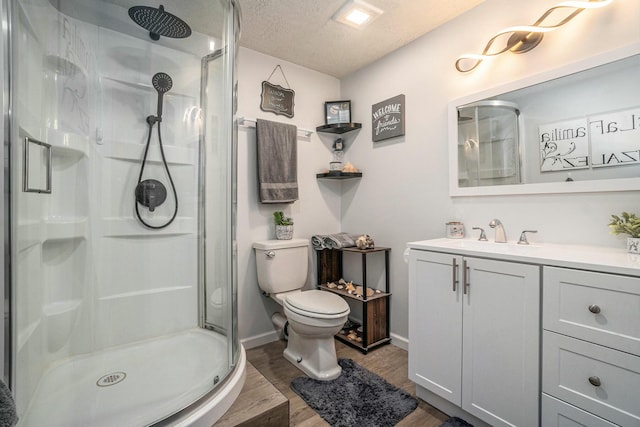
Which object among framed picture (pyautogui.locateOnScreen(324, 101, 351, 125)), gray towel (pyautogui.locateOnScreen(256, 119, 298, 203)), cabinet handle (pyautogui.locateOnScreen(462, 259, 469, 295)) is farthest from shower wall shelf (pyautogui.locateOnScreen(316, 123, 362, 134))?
cabinet handle (pyautogui.locateOnScreen(462, 259, 469, 295))

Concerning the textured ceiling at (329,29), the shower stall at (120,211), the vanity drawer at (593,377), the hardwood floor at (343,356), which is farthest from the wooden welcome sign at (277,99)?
the vanity drawer at (593,377)

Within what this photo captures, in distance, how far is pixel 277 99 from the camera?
2.45 metres

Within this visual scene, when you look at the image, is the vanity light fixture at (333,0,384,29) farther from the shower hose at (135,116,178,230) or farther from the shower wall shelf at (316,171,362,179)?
the shower hose at (135,116,178,230)

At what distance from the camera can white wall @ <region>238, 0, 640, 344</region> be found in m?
1.45

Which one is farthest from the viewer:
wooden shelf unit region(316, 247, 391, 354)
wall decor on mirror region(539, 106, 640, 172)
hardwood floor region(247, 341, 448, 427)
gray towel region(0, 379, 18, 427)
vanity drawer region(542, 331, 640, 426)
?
wooden shelf unit region(316, 247, 391, 354)

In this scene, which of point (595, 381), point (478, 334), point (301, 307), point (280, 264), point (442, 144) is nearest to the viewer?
point (595, 381)

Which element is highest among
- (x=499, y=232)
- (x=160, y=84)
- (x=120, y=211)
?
(x=160, y=84)

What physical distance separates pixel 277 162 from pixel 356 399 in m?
1.67

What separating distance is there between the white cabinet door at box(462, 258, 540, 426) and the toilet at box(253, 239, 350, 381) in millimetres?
714

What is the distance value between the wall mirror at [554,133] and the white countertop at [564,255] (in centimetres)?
29

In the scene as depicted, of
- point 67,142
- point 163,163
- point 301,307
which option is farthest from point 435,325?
point 67,142

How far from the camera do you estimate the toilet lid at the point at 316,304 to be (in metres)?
1.81

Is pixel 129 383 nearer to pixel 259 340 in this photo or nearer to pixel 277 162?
pixel 259 340

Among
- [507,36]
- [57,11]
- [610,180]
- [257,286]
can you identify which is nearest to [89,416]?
[257,286]
